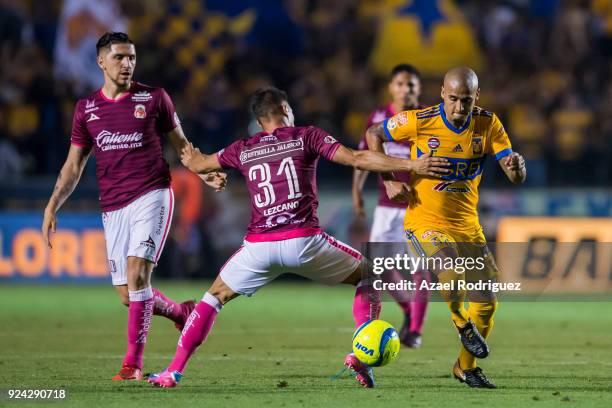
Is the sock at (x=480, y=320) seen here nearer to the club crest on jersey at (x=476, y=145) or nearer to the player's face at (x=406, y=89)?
the club crest on jersey at (x=476, y=145)

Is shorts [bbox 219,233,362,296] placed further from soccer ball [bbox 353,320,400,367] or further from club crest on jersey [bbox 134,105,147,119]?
club crest on jersey [bbox 134,105,147,119]

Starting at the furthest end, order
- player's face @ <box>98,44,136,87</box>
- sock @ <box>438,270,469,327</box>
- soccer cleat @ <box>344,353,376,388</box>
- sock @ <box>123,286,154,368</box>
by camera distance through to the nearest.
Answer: player's face @ <box>98,44,136,87</box> → sock @ <box>123,286,154,368</box> → soccer cleat @ <box>344,353,376,388</box> → sock @ <box>438,270,469,327</box>

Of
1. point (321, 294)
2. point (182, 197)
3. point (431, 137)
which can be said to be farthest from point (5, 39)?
point (431, 137)

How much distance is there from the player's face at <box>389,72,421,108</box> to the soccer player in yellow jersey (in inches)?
104

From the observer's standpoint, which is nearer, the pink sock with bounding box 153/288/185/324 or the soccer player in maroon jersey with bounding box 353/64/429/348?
the pink sock with bounding box 153/288/185/324

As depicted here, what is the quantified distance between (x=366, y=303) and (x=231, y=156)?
1478 millimetres

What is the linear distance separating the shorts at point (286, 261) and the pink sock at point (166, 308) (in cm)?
133

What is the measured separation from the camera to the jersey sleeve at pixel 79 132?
29.2ft

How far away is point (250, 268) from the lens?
782 centimetres

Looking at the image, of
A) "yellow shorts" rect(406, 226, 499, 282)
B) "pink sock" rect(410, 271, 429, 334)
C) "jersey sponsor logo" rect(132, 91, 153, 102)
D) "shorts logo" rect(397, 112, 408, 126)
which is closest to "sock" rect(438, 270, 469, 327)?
"yellow shorts" rect(406, 226, 499, 282)

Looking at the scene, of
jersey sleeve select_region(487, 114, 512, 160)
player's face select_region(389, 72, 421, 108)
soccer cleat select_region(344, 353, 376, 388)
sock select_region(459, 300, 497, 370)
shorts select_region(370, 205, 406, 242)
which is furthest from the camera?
shorts select_region(370, 205, 406, 242)

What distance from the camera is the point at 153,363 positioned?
944cm

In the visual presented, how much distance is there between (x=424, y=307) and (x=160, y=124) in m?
3.62

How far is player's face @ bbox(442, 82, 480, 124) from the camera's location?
8.04 meters
